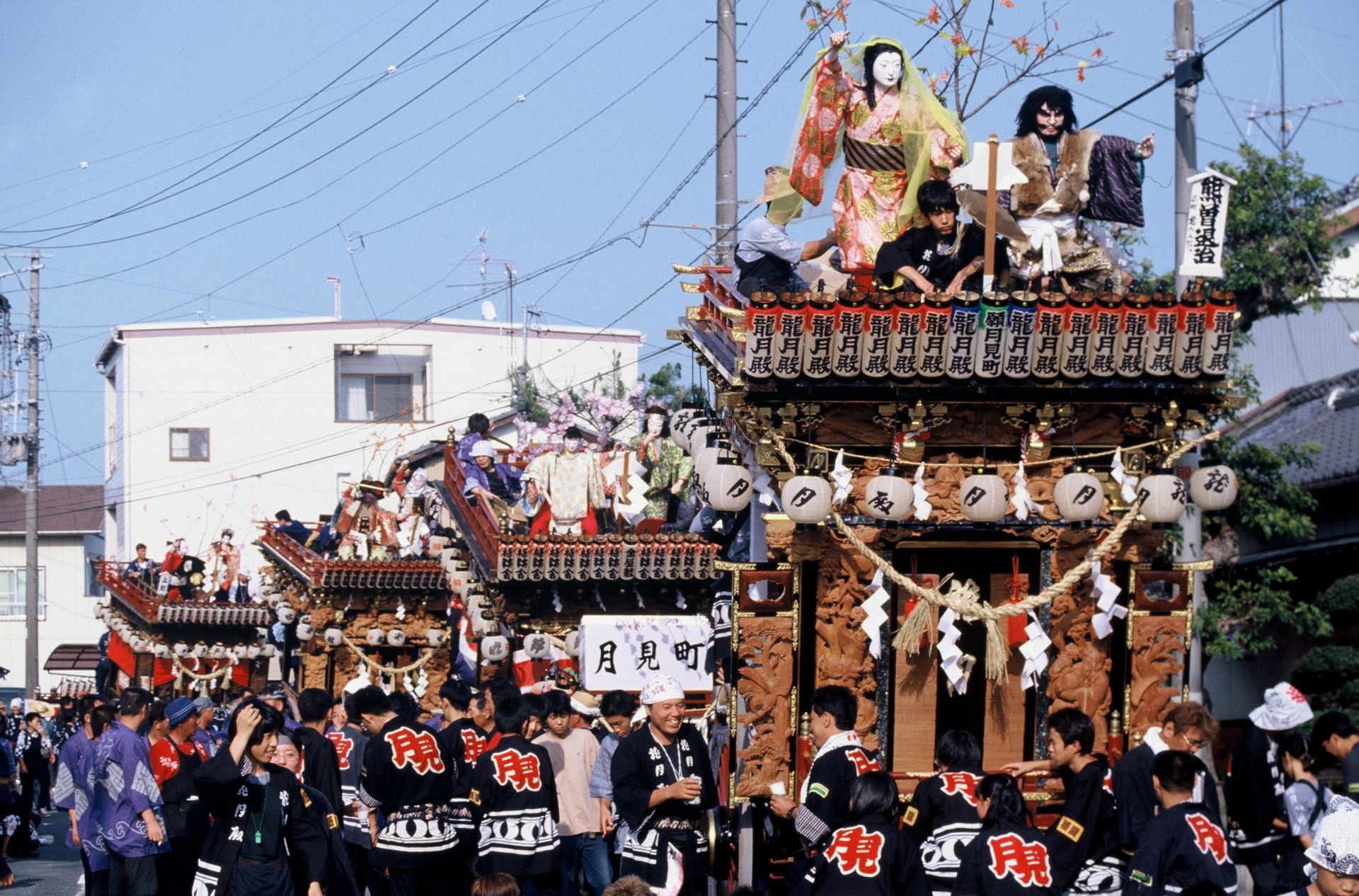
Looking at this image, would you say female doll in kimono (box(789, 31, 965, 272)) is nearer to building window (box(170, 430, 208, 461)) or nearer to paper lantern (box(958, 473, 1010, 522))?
paper lantern (box(958, 473, 1010, 522))

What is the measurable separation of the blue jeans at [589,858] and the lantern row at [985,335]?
386 cm

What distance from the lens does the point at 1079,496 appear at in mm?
10984

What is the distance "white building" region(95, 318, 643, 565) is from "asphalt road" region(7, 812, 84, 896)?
26938 millimetres

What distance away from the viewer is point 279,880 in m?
8.98

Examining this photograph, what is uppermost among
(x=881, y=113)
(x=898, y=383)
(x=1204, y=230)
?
(x=881, y=113)

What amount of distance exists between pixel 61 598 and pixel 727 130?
150 feet

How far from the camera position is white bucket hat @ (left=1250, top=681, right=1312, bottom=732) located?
959 cm

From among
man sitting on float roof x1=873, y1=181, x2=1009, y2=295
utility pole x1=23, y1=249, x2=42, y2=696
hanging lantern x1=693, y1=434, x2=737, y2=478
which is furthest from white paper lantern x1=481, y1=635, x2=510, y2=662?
utility pole x1=23, y1=249, x2=42, y2=696

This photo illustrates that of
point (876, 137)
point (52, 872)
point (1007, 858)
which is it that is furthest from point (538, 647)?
point (1007, 858)

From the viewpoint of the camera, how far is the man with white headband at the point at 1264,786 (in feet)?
31.6

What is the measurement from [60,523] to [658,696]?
179 ft

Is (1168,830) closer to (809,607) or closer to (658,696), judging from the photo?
(658,696)

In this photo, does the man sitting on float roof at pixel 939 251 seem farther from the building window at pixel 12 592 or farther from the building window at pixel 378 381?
the building window at pixel 12 592

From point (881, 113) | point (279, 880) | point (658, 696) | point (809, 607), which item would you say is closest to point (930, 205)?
point (881, 113)
